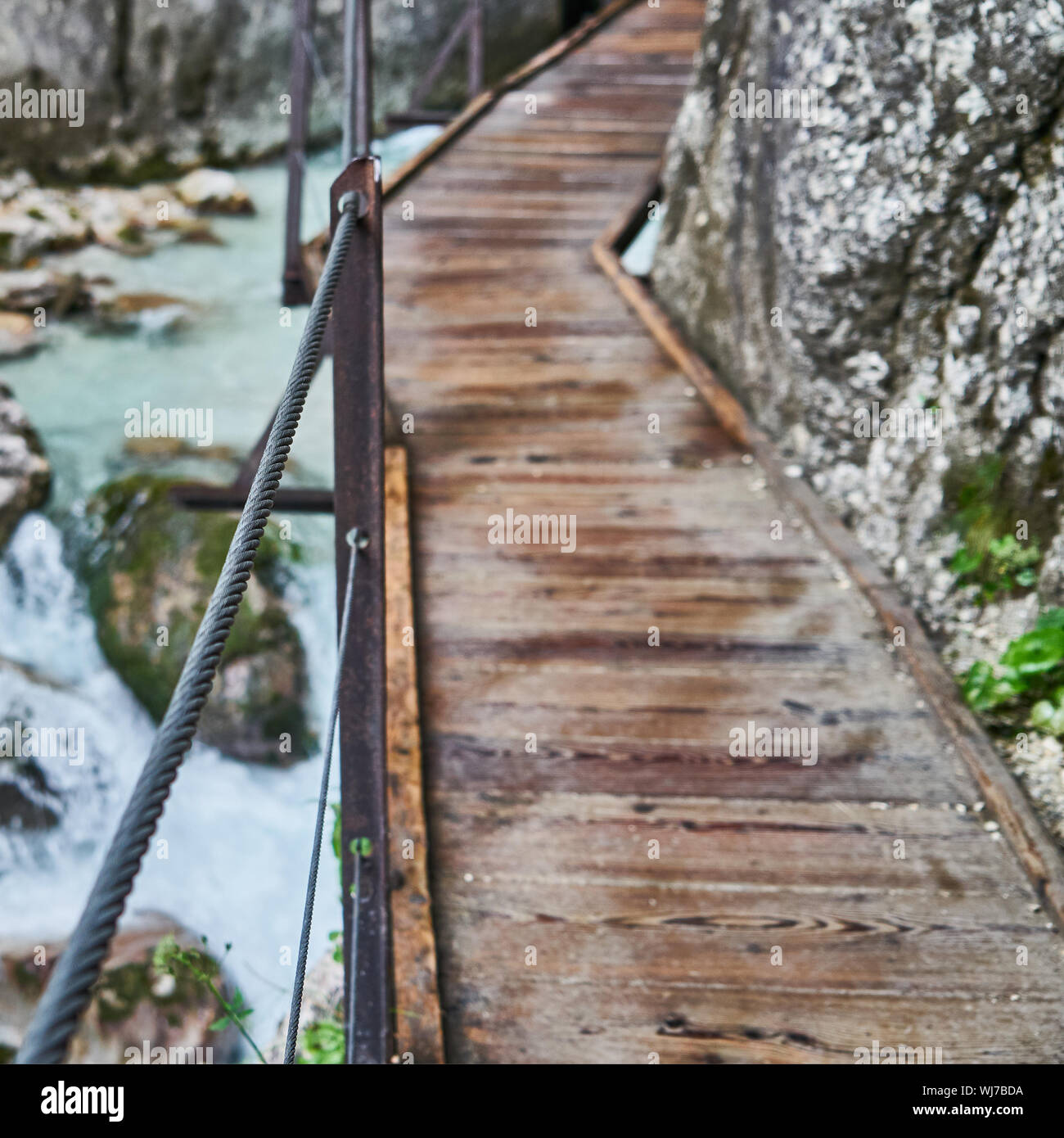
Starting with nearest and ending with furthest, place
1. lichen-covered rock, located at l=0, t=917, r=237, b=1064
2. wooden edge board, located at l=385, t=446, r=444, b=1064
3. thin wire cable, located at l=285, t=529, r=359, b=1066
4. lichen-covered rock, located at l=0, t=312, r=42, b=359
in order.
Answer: thin wire cable, located at l=285, t=529, r=359, b=1066, wooden edge board, located at l=385, t=446, r=444, b=1064, lichen-covered rock, located at l=0, t=917, r=237, b=1064, lichen-covered rock, located at l=0, t=312, r=42, b=359

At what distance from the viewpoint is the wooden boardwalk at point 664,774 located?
1.78 metres

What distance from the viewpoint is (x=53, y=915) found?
4031 mm

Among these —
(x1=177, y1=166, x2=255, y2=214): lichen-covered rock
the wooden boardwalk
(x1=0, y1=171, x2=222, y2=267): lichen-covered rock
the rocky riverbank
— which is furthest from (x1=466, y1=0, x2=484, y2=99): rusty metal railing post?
the rocky riverbank

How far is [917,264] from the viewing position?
255cm

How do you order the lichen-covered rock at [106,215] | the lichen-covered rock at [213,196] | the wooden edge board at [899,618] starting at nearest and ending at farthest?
the wooden edge board at [899,618] → the lichen-covered rock at [106,215] → the lichen-covered rock at [213,196]

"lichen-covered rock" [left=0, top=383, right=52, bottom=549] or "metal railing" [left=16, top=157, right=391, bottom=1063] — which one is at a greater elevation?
"metal railing" [left=16, top=157, right=391, bottom=1063]

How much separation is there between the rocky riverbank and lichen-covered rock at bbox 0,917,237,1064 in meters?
2.58

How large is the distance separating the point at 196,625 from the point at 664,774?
2.79 m

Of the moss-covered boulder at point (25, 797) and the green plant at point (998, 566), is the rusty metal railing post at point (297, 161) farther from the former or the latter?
the green plant at point (998, 566)

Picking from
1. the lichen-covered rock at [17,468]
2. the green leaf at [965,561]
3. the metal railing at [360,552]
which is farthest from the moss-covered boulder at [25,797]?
the green leaf at [965,561]

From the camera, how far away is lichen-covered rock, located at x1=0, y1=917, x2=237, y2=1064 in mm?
3234

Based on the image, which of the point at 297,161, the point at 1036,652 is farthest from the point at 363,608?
the point at 297,161

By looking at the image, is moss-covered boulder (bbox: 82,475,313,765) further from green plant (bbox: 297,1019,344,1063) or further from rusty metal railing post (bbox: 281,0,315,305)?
green plant (bbox: 297,1019,344,1063)

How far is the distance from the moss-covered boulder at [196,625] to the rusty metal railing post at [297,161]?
43.2 inches
